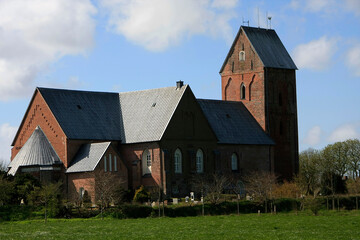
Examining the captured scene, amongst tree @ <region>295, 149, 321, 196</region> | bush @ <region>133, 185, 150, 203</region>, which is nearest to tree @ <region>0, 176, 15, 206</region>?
bush @ <region>133, 185, 150, 203</region>

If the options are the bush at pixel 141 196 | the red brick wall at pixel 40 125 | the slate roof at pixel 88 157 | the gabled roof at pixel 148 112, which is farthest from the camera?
the gabled roof at pixel 148 112

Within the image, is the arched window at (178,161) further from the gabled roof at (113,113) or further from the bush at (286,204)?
the bush at (286,204)

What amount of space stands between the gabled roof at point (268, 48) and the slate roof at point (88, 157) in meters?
24.3

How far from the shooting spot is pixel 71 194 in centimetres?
7950

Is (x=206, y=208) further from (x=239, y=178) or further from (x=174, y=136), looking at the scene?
(x=239, y=178)

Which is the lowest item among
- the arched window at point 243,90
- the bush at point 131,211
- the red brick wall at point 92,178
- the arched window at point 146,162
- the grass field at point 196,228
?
the grass field at point 196,228

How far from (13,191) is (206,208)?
1720 centimetres

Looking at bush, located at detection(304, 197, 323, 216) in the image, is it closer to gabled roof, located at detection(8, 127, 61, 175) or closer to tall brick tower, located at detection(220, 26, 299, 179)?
tall brick tower, located at detection(220, 26, 299, 179)

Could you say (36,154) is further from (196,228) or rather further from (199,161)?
(196,228)

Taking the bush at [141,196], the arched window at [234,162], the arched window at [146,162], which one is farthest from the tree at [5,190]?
the arched window at [234,162]

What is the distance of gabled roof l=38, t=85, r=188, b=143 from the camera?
82.8 meters

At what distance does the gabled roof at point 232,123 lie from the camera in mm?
90688

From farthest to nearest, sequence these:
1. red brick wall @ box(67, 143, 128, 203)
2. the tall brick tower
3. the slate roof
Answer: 1. the tall brick tower
2. the slate roof
3. red brick wall @ box(67, 143, 128, 203)

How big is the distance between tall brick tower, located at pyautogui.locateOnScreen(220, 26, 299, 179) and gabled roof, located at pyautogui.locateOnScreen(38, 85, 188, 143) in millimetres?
13731
